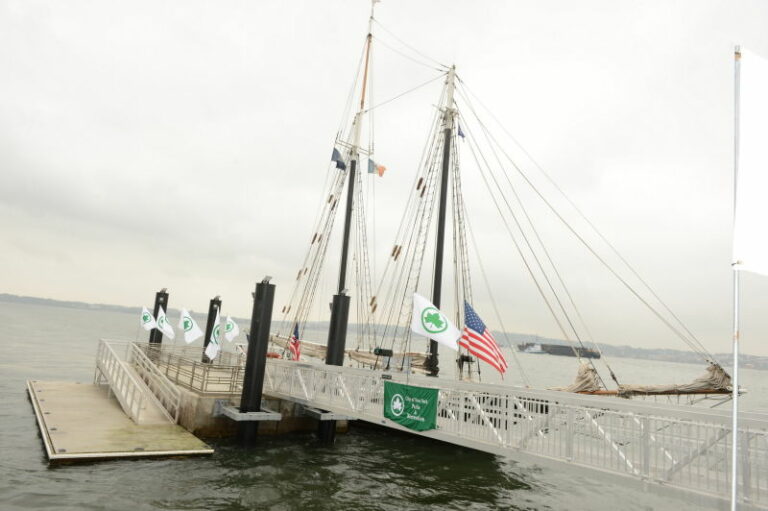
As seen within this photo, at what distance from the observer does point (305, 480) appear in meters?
14.1

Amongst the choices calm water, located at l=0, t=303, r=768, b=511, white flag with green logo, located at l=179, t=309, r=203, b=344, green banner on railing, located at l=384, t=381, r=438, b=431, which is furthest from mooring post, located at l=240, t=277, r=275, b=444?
white flag with green logo, located at l=179, t=309, r=203, b=344

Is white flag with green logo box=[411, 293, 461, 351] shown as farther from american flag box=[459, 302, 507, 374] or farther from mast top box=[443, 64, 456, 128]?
mast top box=[443, 64, 456, 128]

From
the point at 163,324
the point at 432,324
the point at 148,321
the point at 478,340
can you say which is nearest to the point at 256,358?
the point at 432,324

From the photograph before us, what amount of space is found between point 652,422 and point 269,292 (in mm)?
12687

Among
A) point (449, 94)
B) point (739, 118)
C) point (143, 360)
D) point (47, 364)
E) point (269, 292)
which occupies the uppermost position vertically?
point (449, 94)

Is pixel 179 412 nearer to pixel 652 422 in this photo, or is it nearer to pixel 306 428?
pixel 306 428

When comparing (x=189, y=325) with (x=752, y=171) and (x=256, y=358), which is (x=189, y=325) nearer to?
(x=256, y=358)

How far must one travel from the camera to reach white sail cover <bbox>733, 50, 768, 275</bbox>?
15.3 ft

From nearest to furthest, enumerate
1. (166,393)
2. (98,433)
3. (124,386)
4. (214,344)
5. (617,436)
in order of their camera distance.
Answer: (617,436)
(98,433)
(166,393)
(124,386)
(214,344)

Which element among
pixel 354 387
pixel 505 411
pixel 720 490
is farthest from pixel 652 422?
pixel 354 387

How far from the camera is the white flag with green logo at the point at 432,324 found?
13.0m

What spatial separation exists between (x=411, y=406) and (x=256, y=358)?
6839mm

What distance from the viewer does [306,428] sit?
64.7 feet

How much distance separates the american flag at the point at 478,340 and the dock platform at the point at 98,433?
875cm
